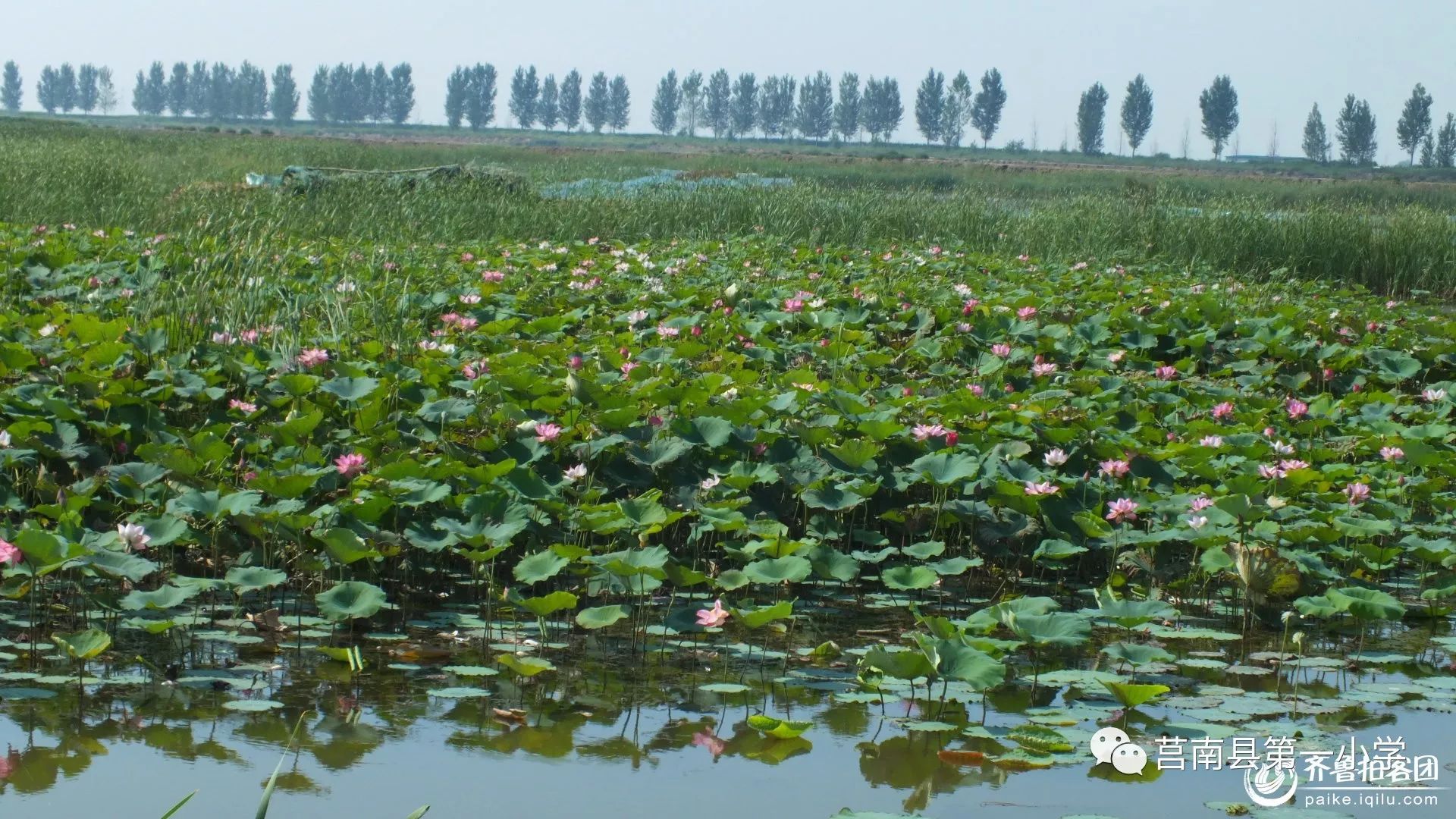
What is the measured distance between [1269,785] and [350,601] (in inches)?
69.3

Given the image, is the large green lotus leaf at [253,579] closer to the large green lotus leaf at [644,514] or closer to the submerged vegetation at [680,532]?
the submerged vegetation at [680,532]

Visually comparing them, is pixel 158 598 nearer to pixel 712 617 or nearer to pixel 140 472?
pixel 140 472

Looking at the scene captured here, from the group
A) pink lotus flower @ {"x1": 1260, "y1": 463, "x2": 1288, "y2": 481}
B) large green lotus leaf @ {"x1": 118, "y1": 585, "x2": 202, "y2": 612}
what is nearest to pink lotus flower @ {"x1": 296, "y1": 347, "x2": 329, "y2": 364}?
large green lotus leaf @ {"x1": 118, "y1": 585, "x2": 202, "y2": 612}

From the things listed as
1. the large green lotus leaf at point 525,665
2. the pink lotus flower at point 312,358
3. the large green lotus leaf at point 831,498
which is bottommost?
the large green lotus leaf at point 525,665

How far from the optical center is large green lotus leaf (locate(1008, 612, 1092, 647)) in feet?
7.95

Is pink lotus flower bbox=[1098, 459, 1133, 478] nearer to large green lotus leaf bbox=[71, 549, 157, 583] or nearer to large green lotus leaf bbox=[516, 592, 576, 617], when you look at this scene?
large green lotus leaf bbox=[516, 592, 576, 617]

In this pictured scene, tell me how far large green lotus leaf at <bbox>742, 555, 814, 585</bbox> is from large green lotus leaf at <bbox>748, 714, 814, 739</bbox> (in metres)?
0.51

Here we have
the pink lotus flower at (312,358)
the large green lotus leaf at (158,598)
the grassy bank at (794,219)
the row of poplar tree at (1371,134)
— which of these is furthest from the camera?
the row of poplar tree at (1371,134)

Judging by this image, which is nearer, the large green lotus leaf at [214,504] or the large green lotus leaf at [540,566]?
the large green lotus leaf at [540,566]

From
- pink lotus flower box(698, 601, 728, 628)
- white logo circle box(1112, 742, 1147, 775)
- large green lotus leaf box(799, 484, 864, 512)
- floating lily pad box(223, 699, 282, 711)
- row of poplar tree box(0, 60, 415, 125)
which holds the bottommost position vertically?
white logo circle box(1112, 742, 1147, 775)

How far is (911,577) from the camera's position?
2830 mm

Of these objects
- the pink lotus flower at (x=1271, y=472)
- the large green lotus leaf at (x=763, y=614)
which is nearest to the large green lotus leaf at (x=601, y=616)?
the large green lotus leaf at (x=763, y=614)

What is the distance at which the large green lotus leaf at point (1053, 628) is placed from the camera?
2.42 metres

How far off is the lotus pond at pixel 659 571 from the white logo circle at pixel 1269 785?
0.03 m
